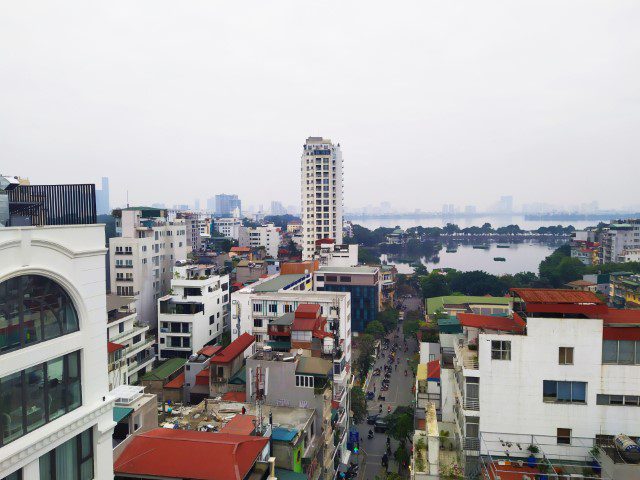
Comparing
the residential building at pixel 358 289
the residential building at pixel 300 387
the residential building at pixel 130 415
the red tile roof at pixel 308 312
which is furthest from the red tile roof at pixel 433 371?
the residential building at pixel 358 289

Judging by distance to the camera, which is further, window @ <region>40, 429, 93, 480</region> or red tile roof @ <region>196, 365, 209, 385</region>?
red tile roof @ <region>196, 365, 209, 385</region>

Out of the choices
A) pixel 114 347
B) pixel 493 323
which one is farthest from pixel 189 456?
pixel 114 347

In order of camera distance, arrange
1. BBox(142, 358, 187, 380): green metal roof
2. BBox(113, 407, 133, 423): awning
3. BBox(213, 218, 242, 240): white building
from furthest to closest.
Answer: BBox(213, 218, 242, 240): white building → BBox(142, 358, 187, 380): green metal roof → BBox(113, 407, 133, 423): awning

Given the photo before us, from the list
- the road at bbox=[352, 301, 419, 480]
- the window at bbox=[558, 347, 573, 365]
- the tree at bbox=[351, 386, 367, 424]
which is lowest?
the road at bbox=[352, 301, 419, 480]

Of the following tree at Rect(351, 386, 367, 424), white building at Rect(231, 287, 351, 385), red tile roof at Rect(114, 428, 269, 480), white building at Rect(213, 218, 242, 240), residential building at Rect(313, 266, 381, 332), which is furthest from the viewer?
white building at Rect(213, 218, 242, 240)

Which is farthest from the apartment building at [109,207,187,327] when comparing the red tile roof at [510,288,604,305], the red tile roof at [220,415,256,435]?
the red tile roof at [510,288,604,305]

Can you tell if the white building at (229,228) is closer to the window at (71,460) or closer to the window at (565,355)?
the window at (565,355)

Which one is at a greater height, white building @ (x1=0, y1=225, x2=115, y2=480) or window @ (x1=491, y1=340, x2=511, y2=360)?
white building @ (x1=0, y1=225, x2=115, y2=480)

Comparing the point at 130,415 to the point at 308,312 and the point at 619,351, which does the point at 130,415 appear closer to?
the point at 308,312

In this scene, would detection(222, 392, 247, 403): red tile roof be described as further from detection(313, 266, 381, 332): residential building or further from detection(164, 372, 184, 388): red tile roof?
detection(313, 266, 381, 332): residential building
